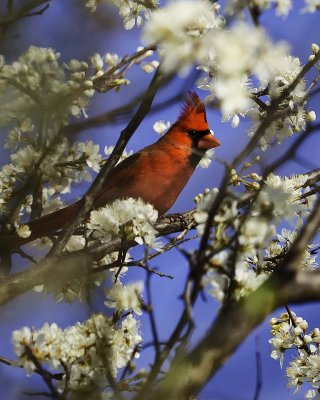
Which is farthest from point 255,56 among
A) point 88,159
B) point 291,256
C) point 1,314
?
point 1,314

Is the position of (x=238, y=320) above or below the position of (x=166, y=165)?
below

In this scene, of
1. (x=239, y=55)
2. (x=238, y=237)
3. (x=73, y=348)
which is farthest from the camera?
(x=73, y=348)

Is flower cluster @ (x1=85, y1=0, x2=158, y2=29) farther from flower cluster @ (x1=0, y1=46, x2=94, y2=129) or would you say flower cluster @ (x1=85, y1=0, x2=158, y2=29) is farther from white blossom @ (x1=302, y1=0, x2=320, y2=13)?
white blossom @ (x1=302, y1=0, x2=320, y2=13)

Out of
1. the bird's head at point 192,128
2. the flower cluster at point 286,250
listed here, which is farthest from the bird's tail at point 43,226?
the bird's head at point 192,128

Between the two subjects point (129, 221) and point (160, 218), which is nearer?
point (129, 221)

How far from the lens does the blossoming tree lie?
1.37 m

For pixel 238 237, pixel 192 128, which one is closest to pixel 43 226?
pixel 192 128

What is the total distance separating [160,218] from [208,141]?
2.34 feet

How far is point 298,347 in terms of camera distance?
2.67 metres

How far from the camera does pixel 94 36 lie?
2.98 m

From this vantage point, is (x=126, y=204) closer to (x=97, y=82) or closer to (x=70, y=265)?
(x=70, y=265)

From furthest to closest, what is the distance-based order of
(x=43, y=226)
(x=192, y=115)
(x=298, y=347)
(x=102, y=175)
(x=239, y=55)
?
(x=192, y=115) < (x=43, y=226) < (x=298, y=347) < (x=102, y=175) < (x=239, y=55)

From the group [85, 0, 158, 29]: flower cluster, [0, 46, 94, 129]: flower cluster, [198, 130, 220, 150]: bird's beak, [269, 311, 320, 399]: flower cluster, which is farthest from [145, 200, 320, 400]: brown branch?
[198, 130, 220, 150]: bird's beak

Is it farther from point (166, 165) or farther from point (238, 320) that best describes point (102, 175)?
point (166, 165)
